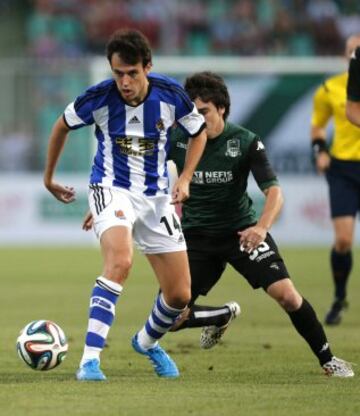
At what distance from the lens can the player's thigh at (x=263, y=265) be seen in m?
7.74

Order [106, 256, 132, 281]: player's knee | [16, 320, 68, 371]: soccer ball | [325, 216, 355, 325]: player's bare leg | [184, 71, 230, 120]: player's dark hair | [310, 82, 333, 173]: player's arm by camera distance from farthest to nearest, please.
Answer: [310, 82, 333, 173]: player's arm → [325, 216, 355, 325]: player's bare leg → [184, 71, 230, 120]: player's dark hair → [16, 320, 68, 371]: soccer ball → [106, 256, 132, 281]: player's knee

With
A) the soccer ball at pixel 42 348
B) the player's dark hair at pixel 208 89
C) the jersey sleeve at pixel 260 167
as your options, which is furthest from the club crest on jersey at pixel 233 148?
the soccer ball at pixel 42 348

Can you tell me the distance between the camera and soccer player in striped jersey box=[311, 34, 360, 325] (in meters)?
11.4

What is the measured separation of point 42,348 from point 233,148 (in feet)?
5.94

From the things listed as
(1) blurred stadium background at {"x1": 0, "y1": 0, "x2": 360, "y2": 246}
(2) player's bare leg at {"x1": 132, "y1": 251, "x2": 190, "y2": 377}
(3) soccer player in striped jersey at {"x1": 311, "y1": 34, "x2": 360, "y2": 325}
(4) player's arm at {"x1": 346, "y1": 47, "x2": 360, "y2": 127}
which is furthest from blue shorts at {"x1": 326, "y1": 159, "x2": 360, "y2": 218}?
(1) blurred stadium background at {"x1": 0, "y1": 0, "x2": 360, "y2": 246}

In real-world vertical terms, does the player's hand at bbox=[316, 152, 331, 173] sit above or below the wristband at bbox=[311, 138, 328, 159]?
below

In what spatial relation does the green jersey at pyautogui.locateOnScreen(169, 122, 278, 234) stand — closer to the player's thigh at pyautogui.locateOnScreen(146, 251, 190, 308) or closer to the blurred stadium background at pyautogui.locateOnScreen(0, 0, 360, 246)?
the player's thigh at pyautogui.locateOnScreen(146, 251, 190, 308)

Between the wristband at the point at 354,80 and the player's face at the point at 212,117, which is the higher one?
the wristband at the point at 354,80

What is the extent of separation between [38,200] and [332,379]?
16.4 m

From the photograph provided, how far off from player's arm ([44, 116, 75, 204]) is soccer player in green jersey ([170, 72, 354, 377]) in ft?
2.92

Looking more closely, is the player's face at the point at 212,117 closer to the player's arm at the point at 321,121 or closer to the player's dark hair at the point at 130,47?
the player's dark hair at the point at 130,47

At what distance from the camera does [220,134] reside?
8094 mm

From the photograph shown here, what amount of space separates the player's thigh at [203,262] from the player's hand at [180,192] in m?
1.14

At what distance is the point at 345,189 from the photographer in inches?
452
